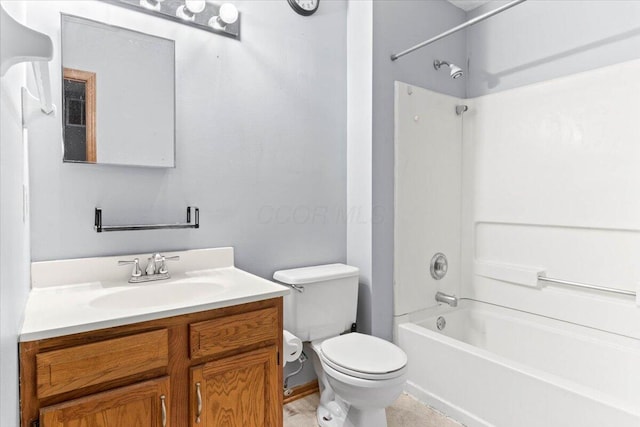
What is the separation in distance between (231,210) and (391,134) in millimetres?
1060

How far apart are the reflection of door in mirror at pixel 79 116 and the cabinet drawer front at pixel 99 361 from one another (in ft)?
2.63

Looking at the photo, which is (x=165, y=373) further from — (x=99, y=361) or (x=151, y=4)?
(x=151, y=4)

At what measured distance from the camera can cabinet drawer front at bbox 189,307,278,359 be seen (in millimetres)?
1239

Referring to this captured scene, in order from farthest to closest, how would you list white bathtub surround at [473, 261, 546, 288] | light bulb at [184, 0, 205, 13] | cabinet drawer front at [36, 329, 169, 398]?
1. white bathtub surround at [473, 261, 546, 288]
2. light bulb at [184, 0, 205, 13]
3. cabinet drawer front at [36, 329, 169, 398]

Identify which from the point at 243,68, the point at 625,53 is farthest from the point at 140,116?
the point at 625,53

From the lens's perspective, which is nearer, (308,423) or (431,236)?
(308,423)

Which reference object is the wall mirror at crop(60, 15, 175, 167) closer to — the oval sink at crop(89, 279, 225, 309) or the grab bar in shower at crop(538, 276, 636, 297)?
the oval sink at crop(89, 279, 225, 309)

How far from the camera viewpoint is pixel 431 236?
8.06 ft

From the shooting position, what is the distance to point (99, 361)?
107 centimetres

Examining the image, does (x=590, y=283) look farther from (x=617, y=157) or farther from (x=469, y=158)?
(x=469, y=158)

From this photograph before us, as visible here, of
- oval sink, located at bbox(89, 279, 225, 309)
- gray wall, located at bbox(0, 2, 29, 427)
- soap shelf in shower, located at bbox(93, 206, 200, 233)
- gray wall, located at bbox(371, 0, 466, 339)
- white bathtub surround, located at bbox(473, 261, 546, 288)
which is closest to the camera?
gray wall, located at bbox(0, 2, 29, 427)

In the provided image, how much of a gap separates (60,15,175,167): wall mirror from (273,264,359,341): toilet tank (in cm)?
86

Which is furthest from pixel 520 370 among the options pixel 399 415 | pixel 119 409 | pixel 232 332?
pixel 119 409

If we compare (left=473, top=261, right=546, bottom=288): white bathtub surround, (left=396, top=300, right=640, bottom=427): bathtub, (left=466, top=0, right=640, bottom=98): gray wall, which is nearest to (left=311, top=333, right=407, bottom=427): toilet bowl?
(left=396, top=300, right=640, bottom=427): bathtub
